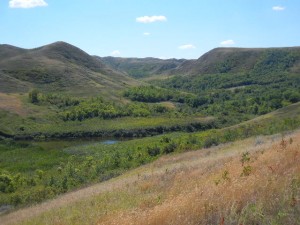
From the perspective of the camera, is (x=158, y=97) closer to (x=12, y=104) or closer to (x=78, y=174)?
(x=12, y=104)

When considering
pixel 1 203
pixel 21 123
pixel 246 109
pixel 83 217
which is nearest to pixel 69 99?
pixel 21 123

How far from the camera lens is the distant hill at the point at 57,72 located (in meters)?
129

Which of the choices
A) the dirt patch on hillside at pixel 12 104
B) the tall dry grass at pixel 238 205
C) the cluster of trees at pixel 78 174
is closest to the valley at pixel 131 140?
the tall dry grass at pixel 238 205

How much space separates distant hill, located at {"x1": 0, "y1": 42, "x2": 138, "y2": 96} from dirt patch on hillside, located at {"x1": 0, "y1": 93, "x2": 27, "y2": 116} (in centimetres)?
1160

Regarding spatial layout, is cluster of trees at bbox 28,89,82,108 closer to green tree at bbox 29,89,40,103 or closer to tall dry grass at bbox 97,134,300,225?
green tree at bbox 29,89,40,103

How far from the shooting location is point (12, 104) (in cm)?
9738

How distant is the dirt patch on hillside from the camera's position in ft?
303

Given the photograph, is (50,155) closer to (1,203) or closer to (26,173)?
(26,173)

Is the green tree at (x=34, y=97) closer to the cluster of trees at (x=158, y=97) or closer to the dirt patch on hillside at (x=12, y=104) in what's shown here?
the dirt patch on hillside at (x=12, y=104)

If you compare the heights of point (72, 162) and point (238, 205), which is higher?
point (238, 205)

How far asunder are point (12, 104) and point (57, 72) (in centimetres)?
4741

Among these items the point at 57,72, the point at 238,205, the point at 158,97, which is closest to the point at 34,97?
the point at 57,72

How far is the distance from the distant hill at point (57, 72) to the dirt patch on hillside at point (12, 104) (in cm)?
1160

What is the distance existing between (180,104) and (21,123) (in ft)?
200
